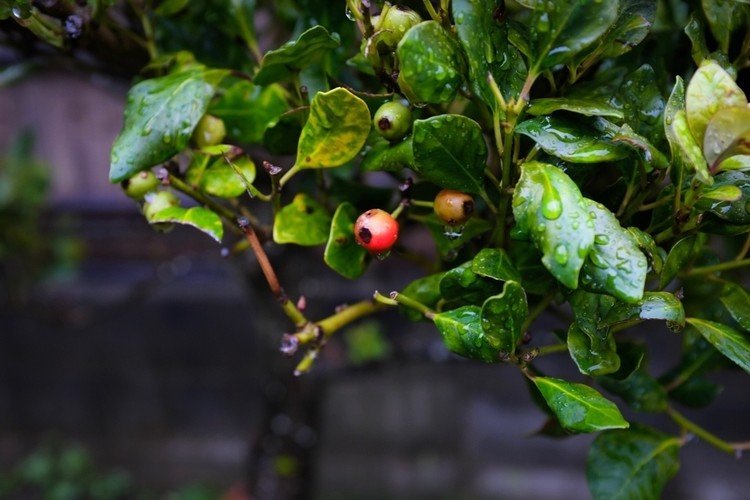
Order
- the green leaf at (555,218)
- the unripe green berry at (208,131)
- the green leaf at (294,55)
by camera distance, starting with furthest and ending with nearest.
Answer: the unripe green berry at (208,131), the green leaf at (294,55), the green leaf at (555,218)

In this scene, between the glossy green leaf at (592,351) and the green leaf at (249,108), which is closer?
the glossy green leaf at (592,351)

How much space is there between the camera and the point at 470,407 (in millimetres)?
1955

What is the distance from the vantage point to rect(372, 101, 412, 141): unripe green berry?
0.46 meters

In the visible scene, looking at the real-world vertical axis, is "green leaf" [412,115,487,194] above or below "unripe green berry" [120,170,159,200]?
above

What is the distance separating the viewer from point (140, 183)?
0.54m

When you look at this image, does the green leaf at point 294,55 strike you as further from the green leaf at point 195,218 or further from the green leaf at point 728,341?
the green leaf at point 728,341

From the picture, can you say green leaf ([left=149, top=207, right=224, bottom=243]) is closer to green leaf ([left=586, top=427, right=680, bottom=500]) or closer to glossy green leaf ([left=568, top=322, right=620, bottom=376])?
glossy green leaf ([left=568, top=322, right=620, bottom=376])

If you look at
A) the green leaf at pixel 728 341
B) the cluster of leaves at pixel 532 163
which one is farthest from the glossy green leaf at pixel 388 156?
the green leaf at pixel 728 341

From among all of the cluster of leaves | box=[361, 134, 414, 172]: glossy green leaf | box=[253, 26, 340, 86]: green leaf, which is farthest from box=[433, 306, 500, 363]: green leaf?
box=[253, 26, 340, 86]: green leaf

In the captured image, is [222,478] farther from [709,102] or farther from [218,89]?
[709,102]

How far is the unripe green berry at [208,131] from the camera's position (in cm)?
56

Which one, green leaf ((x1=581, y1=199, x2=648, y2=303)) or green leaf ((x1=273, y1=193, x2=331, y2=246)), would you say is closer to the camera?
green leaf ((x1=581, y1=199, x2=648, y2=303))

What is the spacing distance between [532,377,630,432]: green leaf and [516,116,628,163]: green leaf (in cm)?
15

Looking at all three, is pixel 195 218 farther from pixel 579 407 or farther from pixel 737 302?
pixel 737 302
